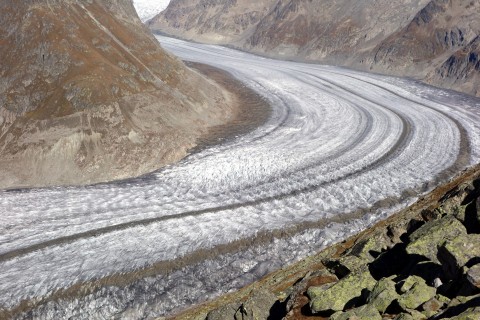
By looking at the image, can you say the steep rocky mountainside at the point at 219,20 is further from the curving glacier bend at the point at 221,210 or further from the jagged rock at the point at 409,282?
the jagged rock at the point at 409,282

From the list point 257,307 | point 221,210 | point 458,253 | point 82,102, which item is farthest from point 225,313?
point 82,102

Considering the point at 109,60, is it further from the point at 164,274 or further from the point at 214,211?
the point at 164,274

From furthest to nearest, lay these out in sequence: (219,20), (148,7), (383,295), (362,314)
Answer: (148,7)
(219,20)
(383,295)
(362,314)

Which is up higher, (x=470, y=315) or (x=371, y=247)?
(x=470, y=315)

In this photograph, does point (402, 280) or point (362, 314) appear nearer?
point (362, 314)

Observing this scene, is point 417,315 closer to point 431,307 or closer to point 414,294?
point 431,307

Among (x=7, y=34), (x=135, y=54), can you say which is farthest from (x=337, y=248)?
(x=7, y=34)
